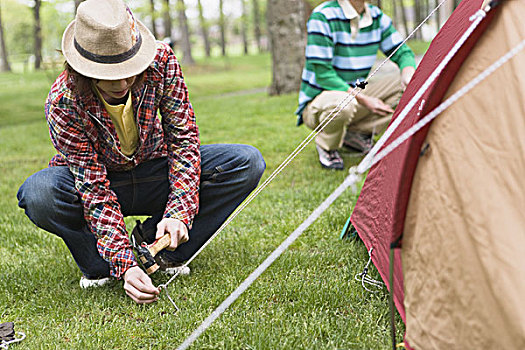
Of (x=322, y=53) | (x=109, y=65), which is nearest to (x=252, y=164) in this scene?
(x=109, y=65)

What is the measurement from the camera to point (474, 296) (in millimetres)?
1565

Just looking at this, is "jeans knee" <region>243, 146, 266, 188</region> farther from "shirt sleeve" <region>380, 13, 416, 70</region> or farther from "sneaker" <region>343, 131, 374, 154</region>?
"sneaker" <region>343, 131, 374, 154</region>

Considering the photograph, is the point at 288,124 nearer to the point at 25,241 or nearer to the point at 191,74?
the point at 25,241

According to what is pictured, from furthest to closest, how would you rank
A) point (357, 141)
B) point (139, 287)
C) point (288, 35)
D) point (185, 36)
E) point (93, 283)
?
point (185, 36), point (288, 35), point (357, 141), point (93, 283), point (139, 287)

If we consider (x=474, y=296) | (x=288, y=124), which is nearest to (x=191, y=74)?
(x=288, y=124)

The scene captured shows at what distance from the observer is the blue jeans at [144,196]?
8.14 ft

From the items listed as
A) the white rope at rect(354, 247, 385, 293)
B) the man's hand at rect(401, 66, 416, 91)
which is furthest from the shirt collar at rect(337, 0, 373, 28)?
the white rope at rect(354, 247, 385, 293)

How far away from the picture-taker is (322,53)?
13.6 ft

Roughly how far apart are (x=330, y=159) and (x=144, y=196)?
6.91 feet

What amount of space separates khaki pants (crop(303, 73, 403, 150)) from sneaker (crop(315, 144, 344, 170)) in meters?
0.07

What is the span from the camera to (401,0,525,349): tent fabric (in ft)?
4.98

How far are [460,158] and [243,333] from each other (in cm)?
102

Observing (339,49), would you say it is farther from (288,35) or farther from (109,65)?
(288,35)

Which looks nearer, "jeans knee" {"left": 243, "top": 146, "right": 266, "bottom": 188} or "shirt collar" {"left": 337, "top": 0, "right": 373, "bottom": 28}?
"jeans knee" {"left": 243, "top": 146, "right": 266, "bottom": 188}
